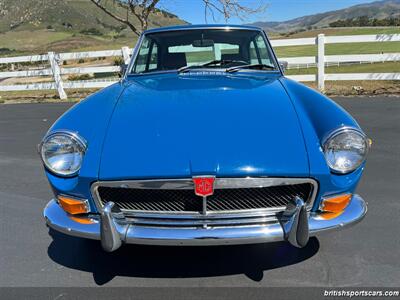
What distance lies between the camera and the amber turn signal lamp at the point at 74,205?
8.36ft

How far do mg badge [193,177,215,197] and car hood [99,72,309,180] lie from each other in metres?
0.04

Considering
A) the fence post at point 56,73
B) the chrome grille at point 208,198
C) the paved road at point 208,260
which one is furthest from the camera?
the fence post at point 56,73

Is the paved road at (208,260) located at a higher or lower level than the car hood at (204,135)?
lower

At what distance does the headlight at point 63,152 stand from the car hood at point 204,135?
17 cm

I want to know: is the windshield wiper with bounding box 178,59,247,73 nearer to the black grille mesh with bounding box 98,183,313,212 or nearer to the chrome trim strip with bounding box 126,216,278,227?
the black grille mesh with bounding box 98,183,313,212

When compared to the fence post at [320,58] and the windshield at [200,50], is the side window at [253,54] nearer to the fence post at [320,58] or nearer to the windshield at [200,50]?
the windshield at [200,50]

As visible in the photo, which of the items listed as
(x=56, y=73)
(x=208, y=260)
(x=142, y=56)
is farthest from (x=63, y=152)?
(x=56, y=73)

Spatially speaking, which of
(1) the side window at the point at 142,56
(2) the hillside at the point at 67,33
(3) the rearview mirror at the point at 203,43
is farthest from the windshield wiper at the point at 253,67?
(2) the hillside at the point at 67,33

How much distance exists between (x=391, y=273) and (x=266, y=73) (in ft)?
6.43

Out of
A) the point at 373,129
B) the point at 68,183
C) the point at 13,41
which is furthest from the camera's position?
the point at 13,41

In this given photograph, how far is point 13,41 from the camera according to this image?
363 ft

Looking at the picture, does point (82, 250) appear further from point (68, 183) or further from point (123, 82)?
point (123, 82)

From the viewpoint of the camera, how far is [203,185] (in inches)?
92.0
